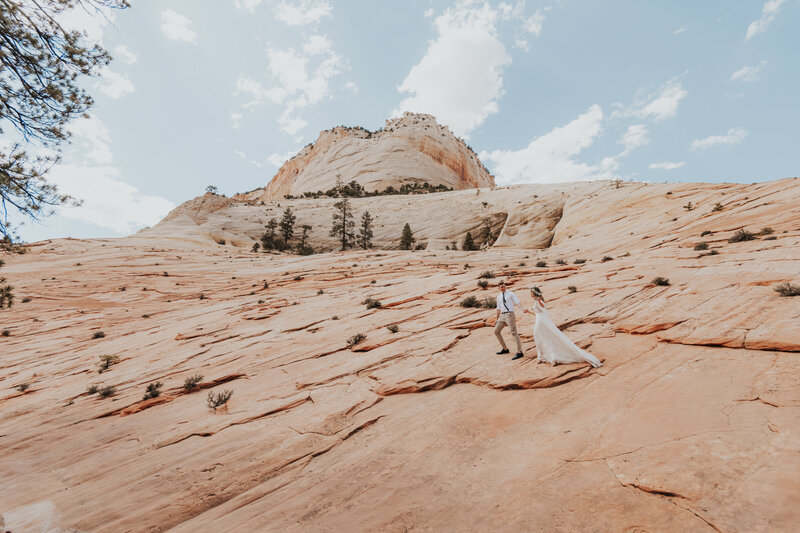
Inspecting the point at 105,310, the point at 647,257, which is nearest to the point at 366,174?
the point at 105,310

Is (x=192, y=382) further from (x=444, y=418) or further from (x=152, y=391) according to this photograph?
(x=444, y=418)

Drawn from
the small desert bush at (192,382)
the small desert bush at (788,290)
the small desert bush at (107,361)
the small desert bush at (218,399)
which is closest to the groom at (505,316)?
the small desert bush at (788,290)

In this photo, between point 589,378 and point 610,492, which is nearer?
point 610,492

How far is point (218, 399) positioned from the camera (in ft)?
25.8

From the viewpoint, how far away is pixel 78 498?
5391mm

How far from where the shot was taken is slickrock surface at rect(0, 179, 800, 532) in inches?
158

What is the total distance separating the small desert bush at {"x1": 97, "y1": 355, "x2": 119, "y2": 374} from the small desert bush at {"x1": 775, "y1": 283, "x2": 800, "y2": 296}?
63.1 feet

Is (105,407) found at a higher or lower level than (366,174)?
lower

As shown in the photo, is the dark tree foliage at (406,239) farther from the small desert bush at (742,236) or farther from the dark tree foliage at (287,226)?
the small desert bush at (742,236)

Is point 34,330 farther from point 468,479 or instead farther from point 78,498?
point 468,479

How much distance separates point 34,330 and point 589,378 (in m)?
26.0

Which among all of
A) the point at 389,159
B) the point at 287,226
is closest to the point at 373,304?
the point at 287,226

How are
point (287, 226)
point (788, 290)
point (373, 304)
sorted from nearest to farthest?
1. point (788, 290)
2. point (373, 304)
3. point (287, 226)

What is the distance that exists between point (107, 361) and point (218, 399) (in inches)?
299
